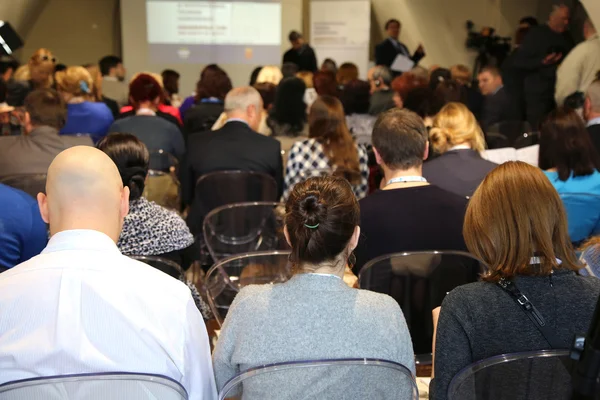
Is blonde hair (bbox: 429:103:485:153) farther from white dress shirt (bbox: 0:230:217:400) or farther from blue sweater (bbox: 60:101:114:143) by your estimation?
Result: blue sweater (bbox: 60:101:114:143)

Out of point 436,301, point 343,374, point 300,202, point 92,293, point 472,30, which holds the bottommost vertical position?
point 436,301

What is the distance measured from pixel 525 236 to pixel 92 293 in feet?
3.43

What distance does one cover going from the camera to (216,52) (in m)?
11.5

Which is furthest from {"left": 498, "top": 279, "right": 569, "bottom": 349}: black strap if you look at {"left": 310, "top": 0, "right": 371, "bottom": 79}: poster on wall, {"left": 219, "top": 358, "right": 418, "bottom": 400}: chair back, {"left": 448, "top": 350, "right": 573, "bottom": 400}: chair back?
{"left": 310, "top": 0, "right": 371, "bottom": 79}: poster on wall

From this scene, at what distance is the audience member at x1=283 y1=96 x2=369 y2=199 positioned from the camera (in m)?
4.20

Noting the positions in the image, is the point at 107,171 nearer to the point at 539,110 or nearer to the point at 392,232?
the point at 392,232

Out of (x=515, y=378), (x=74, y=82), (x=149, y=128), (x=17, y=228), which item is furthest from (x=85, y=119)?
(x=515, y=378)

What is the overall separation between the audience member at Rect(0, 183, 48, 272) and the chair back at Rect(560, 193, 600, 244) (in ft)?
7.15

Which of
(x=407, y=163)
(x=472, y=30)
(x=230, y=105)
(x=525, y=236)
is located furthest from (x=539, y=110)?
(x=525, y=236)

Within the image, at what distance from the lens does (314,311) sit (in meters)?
1.70

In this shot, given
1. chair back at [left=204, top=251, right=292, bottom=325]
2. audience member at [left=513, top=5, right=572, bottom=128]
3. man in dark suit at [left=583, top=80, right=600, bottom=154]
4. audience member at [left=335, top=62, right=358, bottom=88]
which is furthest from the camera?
audience member at [left=513, top=5, right=572, bottom=128]

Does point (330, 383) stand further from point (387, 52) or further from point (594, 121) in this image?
point (387, 52)

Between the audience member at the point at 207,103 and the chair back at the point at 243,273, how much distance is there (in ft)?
10.6

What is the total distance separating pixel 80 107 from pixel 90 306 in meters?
4.46
